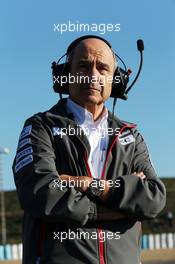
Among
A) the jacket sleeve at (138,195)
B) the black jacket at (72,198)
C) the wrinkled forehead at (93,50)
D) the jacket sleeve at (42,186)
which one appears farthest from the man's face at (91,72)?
the jacket sleeve at (138,195)

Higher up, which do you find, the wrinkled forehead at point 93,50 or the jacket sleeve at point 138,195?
the wrinkled forehead at point 93,50

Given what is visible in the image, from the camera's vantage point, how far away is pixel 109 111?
2842 millimetres

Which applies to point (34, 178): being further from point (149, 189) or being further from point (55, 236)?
point (149, 189)

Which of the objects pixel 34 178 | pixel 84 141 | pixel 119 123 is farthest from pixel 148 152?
pixel 34 178

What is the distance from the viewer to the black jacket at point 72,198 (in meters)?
2.49

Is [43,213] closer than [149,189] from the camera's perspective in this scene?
Yes

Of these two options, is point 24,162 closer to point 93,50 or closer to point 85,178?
point 85,178

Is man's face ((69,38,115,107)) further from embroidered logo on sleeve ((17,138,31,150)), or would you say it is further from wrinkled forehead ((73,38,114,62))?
embroidered logo on sleeve ((17,138,31,150))

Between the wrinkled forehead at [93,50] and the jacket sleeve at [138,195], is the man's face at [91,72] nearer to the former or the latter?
the wrinkled forehead at [93,50]

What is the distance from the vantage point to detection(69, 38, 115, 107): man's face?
8.93 feet

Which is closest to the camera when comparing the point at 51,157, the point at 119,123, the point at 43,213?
the point at 43,213

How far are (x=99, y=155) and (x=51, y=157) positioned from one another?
0.19 m

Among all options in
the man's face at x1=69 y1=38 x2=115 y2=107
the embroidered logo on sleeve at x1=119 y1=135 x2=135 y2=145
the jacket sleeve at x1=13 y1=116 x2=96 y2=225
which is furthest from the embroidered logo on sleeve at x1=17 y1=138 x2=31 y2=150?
the embroidered logo on sleeve at x1=119 y1=135 x2=135 y2=145

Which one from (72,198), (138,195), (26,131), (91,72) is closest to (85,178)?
(72,198)
